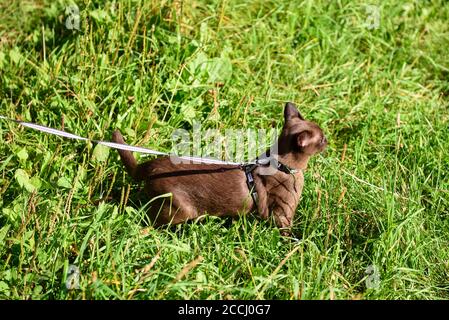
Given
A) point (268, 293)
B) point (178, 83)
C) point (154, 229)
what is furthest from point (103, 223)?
point (178, 83)

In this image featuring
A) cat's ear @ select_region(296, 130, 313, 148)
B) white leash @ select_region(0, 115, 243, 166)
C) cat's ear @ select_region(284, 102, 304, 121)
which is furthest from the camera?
cat's ear @ select_region(284, 102, 304, 121)

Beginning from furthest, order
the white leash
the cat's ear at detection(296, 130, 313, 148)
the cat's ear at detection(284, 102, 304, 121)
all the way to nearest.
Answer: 1. the cat's ear at detection(284, 102, 304, 121)
2. the cat's ear at detection(296, 130, 313, 148)
3. the white leash

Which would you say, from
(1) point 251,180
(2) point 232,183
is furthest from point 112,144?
(1) point 251,180

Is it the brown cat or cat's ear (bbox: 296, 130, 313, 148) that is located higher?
cat's ear (bbox: 296, 130, 313, 148)

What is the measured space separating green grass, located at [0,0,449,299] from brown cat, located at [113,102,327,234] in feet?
0.37

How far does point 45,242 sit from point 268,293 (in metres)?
1.18

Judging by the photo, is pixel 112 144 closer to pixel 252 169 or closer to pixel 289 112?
pixel 252 169

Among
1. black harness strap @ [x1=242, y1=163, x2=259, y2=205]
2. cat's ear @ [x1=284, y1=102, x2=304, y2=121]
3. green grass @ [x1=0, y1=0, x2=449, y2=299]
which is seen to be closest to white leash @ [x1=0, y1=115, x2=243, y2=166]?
black harness strap @ [x1=242, y1=163, x2=259, y2=205]

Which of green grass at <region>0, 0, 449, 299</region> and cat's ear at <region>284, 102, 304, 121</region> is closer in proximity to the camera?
green grass at <region>0, 0, 449, 299</region>

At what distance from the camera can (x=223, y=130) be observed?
441cm

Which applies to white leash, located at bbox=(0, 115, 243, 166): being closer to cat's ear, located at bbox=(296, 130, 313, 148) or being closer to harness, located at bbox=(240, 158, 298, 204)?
harness, located at bbox=(240, 158, 298, 204)

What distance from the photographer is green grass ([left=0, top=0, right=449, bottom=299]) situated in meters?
3.32

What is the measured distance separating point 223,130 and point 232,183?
74 cm

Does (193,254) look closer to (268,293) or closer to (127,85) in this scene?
(268,293)
